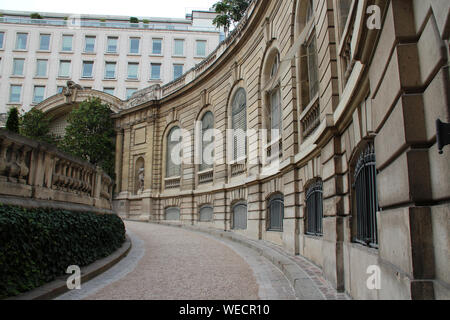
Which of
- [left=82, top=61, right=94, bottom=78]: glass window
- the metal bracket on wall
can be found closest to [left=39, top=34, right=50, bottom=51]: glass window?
[left=82, top=61, right=94, bottom=78]: glass window

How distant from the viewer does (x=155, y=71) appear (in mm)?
41781

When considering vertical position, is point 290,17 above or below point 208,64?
below

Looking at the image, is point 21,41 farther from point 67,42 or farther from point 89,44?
point 89,44

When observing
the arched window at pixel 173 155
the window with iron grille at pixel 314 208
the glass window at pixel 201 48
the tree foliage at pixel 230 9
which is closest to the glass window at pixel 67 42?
the glass window at pixel 201 48

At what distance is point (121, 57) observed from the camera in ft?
137

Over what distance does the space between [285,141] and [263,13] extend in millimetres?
6127

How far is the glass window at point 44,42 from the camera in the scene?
139 ft

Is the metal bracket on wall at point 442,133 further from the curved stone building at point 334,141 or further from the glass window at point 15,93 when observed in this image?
the glass window at point 15,93

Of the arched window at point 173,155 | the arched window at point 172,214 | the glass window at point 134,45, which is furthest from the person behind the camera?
the glass window at point 134,45

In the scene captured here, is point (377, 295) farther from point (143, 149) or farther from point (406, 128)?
point (143, 149)

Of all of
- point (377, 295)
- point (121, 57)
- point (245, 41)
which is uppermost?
point (121, 57)

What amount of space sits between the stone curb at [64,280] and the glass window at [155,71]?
34551 millimetres

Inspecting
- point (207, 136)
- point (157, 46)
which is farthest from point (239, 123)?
point (157, 46)

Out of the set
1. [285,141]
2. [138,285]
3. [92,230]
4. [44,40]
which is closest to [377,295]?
[138,285]
